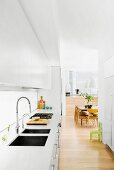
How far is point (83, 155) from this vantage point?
15.5 feet

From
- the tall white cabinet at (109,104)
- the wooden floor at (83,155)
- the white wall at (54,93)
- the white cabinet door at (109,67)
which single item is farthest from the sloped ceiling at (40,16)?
the white wall at (54,93)

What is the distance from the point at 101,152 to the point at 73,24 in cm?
289

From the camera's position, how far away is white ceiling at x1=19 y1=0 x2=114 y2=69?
2394mm

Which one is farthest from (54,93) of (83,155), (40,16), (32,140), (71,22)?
(40,16)

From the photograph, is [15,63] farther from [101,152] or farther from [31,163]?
[101,152]

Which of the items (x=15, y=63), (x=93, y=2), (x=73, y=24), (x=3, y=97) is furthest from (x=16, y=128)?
(x=73, y=24)

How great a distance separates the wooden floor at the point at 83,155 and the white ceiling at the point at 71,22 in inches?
88.9

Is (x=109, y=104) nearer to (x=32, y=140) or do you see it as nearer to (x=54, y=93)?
(x=32, y=140)

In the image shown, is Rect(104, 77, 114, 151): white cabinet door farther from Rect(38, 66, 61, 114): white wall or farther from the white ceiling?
Rect(38, 66, 61, 114): white wall

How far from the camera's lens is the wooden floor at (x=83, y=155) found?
4059 mm

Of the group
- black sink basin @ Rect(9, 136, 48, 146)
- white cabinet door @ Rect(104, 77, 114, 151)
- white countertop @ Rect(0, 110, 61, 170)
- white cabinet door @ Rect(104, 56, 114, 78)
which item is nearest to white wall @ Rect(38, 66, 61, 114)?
white cabinet door @ Rect(104, 77, 114, 151)

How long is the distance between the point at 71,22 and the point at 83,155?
111 inches

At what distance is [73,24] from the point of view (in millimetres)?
4539

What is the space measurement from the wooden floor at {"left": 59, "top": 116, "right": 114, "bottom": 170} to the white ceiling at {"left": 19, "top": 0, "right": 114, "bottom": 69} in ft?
7.41
